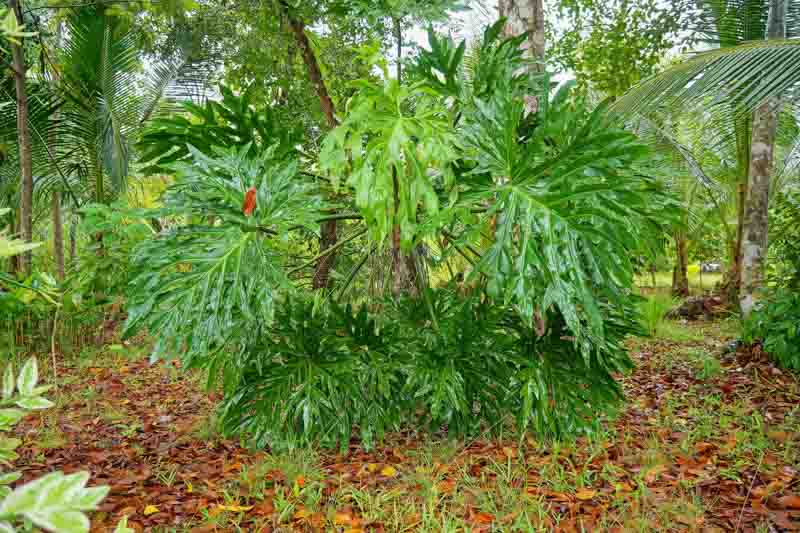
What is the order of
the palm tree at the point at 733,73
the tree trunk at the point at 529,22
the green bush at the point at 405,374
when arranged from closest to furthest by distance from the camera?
the green bush at the point at 405,374, the tree trunk at the point at 529,22, the palm tree at the point at 733,73

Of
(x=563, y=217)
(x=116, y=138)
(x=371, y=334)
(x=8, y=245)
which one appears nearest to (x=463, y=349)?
(x=371, y=334)

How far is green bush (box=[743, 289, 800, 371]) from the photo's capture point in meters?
3.60

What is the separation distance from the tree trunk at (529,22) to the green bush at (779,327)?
236 cm

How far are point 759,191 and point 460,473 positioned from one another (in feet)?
11.4

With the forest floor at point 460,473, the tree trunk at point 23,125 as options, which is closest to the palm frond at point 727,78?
the forest floor at point 460,473

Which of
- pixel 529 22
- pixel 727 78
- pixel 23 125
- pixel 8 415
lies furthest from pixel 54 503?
pixel 23 125

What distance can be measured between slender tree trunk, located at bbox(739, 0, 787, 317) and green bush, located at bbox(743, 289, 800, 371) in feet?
1.13

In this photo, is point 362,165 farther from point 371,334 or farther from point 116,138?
point 116,138

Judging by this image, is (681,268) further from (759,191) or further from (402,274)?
(402,274)

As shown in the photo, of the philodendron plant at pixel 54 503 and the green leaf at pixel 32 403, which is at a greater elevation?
the green leaf at pixel 32 403

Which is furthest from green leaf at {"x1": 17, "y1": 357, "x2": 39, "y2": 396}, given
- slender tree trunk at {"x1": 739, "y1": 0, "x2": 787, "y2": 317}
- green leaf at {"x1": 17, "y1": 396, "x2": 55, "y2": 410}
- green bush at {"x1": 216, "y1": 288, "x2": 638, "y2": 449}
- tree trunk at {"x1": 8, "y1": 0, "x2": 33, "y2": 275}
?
slender tree trunk at {"x1": 739, "y1": 0, "x2": 787, "y2": 317}

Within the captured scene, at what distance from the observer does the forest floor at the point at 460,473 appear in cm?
204

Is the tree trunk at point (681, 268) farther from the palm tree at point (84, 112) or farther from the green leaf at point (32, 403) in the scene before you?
the green leaf at point (32, 403)

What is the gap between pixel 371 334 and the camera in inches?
106
